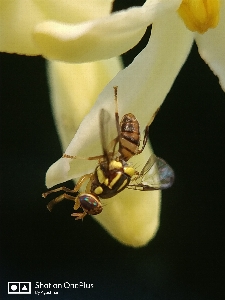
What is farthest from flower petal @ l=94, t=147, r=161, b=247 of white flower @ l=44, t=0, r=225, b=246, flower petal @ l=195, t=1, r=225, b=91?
flower petal @ l=195, t=1, r=225, b=91

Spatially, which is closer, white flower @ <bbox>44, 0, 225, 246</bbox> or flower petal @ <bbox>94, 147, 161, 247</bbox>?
white flower @ <bbox>44, 0, 225, 246</bbox>

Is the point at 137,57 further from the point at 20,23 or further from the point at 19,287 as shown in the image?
the point at 19,287

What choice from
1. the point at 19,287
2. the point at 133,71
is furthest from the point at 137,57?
the point at 19,287

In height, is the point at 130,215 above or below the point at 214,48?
below

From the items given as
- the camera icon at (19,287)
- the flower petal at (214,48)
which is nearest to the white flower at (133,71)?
the flower petal at (214,48)

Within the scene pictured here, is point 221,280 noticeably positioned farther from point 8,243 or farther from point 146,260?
point 8,243

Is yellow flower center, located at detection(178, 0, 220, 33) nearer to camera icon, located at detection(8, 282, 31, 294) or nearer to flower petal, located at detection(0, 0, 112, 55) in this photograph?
flower petal, located at detection(0, 0, 112, 55)

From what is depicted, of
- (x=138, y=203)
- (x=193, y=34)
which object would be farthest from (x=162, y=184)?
(x=193, y=34)
